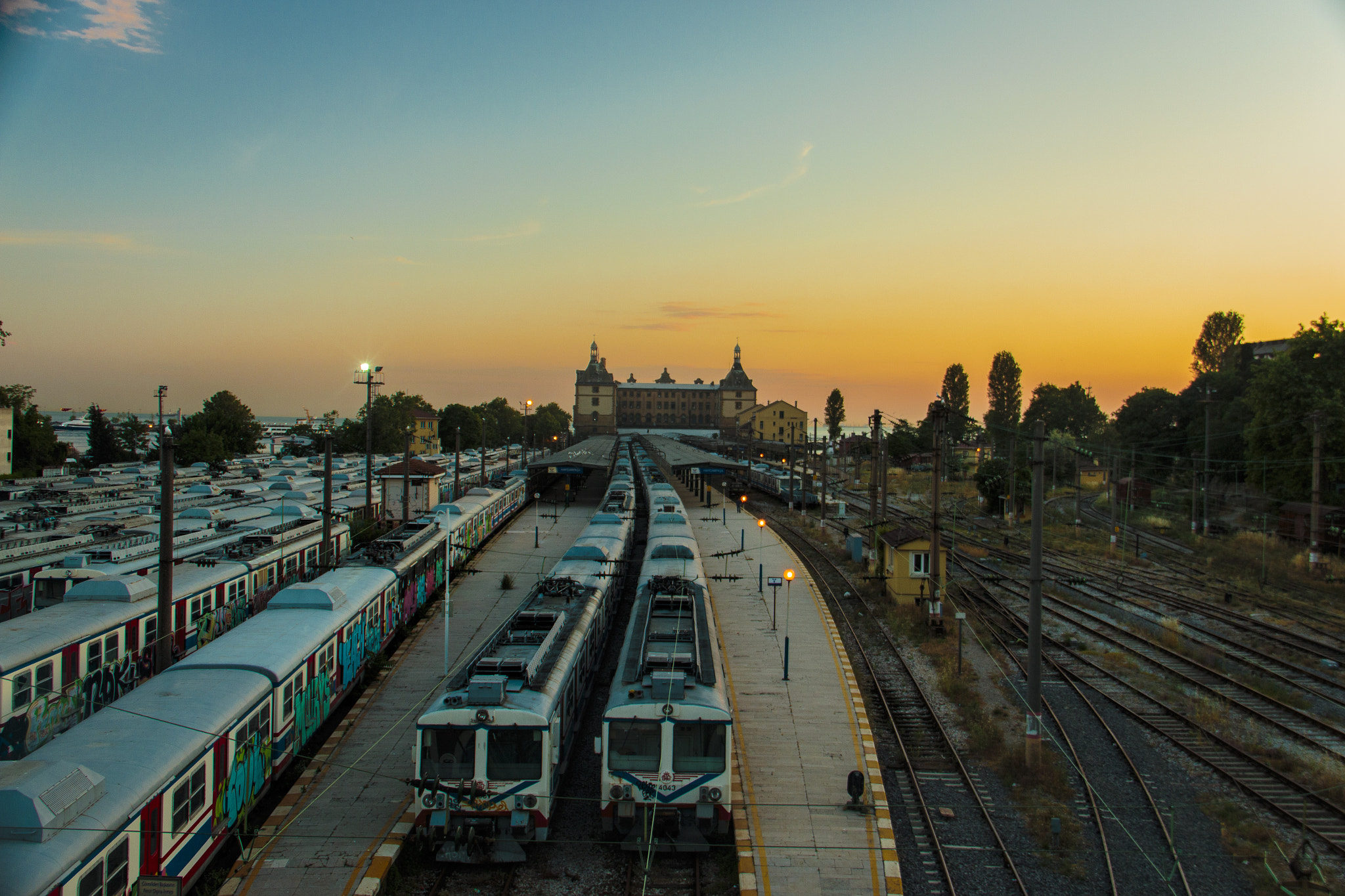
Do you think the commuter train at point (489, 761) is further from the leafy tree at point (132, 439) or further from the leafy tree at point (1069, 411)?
the leafy tree at point (1069, 411)

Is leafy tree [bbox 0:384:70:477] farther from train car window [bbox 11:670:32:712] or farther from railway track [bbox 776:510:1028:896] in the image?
railway track [bbox 776:510:1028:896]

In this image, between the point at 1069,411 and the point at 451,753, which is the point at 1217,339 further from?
the point at 451,753

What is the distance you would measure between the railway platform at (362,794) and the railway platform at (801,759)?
524 cm

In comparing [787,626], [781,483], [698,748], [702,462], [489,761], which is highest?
[702,462]

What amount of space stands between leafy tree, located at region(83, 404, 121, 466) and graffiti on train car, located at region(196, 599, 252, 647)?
73011 millimetres

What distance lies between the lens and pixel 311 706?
13.4 m

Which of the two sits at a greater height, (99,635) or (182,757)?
(99,635)

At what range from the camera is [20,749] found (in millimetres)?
11695

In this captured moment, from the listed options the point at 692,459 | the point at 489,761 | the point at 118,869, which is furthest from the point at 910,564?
the point at 692,459

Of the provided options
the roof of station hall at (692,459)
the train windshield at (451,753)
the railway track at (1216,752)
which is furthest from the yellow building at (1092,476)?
the train windshield at (451,753)

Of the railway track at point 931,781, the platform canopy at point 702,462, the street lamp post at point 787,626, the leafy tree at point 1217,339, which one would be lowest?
the railway track at point 931,781

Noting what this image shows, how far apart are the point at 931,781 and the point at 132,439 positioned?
94.7 m

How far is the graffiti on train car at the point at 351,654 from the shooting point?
15219mm

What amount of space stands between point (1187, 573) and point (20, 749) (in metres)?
37.3
